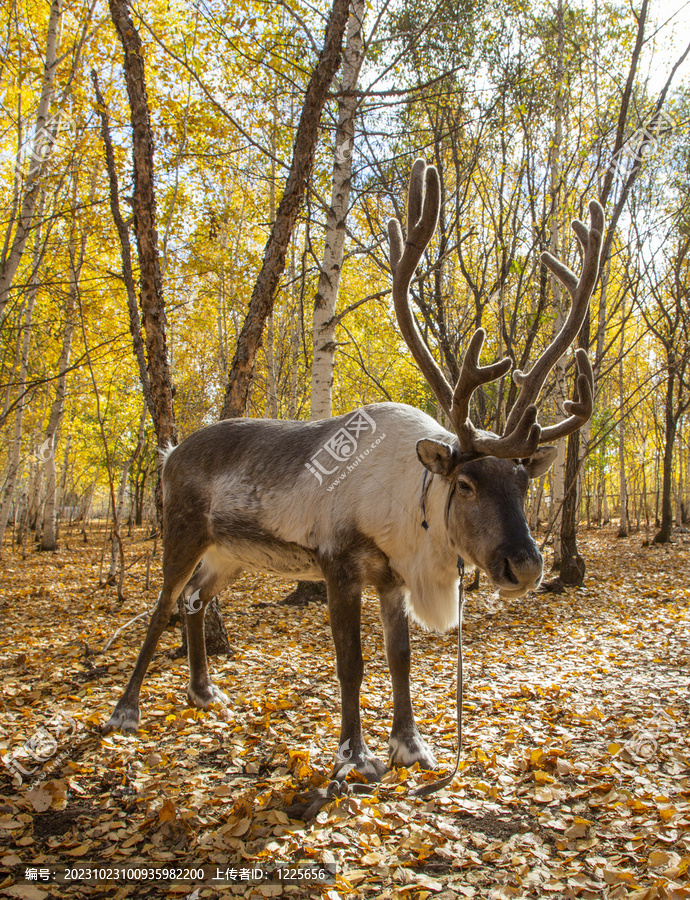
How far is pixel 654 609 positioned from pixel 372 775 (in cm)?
638

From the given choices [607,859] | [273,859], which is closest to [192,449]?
[273,859]

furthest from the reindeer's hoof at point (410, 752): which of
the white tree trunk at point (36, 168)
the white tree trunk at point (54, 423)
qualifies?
the white tree trunk at point (54, 423)

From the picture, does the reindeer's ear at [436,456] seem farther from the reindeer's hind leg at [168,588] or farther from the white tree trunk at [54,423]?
the white tree trunk at [54,423]

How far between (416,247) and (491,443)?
4.17 ft

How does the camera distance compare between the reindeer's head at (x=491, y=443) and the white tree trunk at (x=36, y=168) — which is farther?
the white tree trunk at (x=36, y=168)

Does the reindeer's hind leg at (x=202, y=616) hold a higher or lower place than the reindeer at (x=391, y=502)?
lower

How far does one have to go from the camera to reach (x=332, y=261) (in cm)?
751

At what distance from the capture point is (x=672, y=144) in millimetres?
12891

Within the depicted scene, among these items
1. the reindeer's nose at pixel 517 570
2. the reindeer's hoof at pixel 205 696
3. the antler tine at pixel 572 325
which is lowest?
the reindeer's hoof at pixel 205 696

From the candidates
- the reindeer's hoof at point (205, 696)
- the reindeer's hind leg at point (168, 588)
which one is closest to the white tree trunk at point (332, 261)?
the reindeer's hind leg at point (168, 588)

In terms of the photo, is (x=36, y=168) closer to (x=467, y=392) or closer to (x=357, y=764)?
(x=467, y=392)

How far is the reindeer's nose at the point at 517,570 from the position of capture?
2.51m

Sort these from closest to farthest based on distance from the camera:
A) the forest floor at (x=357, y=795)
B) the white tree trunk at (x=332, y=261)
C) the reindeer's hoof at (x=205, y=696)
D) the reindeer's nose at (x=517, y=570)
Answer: the forest floor at (x=357, y=795) < the reindeer's nose at (x=517, y=570) < the reindeer's hoof at (x=205, y=696) < the white tree trunk at (x=332, y=261)

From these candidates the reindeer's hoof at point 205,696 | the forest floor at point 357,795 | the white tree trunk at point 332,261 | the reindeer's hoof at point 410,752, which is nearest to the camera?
the forest floor at point 357,795
